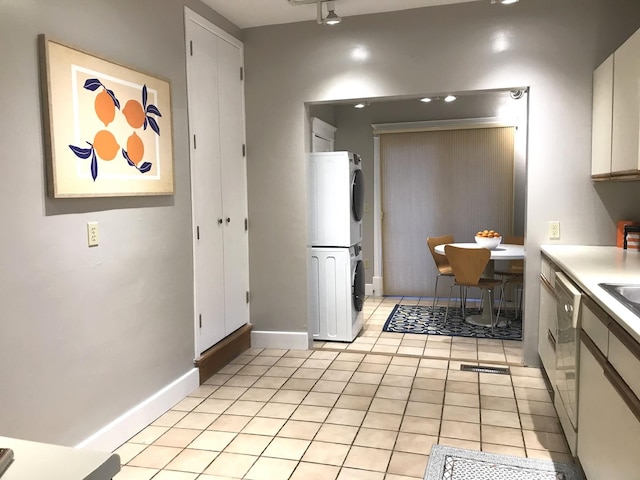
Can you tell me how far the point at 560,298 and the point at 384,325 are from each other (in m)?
2.38

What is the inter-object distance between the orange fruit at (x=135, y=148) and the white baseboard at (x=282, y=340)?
201 cm

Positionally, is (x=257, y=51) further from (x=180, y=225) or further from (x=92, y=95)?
(x=92, y=95)

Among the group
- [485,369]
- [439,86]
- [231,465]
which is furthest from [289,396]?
[439,86]

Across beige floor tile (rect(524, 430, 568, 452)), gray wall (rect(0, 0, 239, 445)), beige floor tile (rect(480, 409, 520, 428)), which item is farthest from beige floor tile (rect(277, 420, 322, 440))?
beige floor tile (rect(524, 430, 568, 452))

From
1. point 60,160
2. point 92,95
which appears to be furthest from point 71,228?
point 92,95

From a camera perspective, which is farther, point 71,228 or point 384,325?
point 384,325

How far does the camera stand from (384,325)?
16.1 ft

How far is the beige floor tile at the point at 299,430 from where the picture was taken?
2.74m

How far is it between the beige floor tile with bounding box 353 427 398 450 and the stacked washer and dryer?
1.59 m

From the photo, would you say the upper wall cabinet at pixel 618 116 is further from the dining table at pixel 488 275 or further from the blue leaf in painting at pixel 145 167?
the blue leaf in painting at pixel 145 167

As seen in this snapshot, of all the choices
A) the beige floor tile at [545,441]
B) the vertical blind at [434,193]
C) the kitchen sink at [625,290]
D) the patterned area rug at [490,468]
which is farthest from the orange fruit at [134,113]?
the vertical blind at [434,193]

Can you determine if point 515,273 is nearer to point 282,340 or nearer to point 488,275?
point 488,275

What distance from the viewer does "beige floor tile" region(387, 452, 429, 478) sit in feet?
7.68

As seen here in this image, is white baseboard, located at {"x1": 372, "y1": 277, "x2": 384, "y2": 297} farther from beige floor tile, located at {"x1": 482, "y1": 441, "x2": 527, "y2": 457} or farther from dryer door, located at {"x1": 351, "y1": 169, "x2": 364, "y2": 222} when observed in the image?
beige floor tile, located at {"x1": 482, "y1": 441, "x2": 527, "y2": 457}
